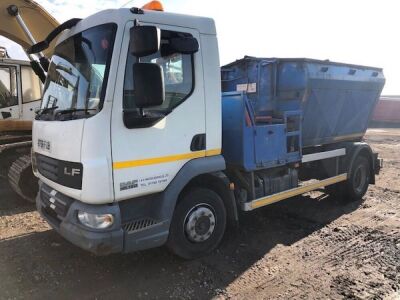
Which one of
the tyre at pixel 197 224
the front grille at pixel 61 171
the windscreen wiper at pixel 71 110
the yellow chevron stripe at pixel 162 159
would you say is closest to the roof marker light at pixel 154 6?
the windscreen wiper at pixel 71 110

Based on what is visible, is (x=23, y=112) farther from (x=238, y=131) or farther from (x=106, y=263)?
(x=238, y=131)

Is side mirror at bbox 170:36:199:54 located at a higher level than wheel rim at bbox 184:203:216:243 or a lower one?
higher

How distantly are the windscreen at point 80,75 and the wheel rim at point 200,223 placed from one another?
160cm

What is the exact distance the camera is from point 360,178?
714 centimetres

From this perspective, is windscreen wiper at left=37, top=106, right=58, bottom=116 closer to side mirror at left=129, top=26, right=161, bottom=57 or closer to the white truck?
the white truck

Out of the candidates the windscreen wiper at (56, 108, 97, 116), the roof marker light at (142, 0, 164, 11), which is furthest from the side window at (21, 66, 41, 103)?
the roof marker light at (142, 0, 164, 11)

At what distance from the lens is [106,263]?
433 cm

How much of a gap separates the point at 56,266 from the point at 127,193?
4.72 feet

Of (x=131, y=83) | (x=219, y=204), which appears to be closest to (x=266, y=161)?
(x=219, y=204)

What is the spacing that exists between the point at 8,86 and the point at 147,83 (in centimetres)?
501

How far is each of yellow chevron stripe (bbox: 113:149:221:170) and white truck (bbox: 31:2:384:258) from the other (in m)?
0.01

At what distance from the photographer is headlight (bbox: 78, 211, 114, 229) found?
3.45 metres

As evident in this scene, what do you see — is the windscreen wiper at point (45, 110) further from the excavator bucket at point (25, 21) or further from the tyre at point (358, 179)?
the tyre at point (358, 179)

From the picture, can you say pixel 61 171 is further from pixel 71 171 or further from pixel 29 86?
pixel 29 86
